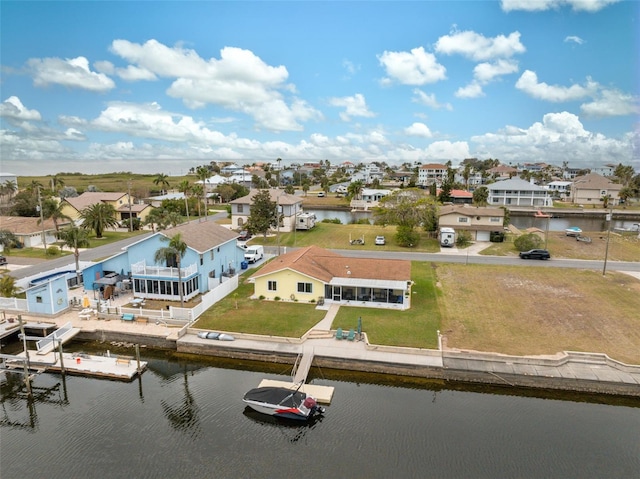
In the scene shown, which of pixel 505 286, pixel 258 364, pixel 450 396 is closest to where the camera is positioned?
pixel 450 396

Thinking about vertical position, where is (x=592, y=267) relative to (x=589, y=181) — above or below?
below

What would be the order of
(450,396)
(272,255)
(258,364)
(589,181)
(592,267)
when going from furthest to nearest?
(589,181) → (272,255) → (592,267) → (258,364) → (450,396)

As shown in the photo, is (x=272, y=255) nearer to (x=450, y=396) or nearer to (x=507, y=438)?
(x=450, y=396)

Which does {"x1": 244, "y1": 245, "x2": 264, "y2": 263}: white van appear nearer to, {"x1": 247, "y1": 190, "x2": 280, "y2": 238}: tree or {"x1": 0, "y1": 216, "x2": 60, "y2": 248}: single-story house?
{"x1": 247, "y1": 190, "x2": 280, "y2": 238}: tree

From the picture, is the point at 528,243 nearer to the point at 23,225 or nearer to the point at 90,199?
the point at 23,225

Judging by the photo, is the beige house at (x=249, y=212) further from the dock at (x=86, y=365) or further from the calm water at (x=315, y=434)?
the calm water at (x=315, y=434)

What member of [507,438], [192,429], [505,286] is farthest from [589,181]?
[192,429]

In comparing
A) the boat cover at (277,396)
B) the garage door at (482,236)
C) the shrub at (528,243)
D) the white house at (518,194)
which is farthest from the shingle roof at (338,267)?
the white house at (518,194)
